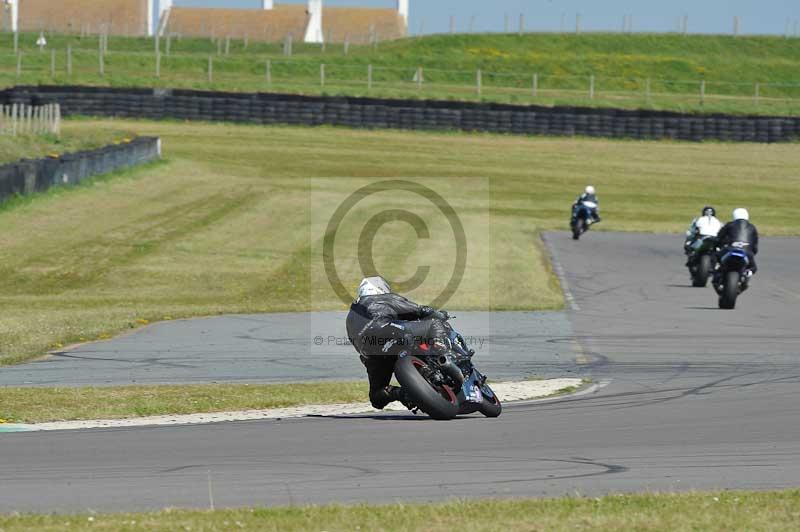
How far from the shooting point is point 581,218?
34094 mm

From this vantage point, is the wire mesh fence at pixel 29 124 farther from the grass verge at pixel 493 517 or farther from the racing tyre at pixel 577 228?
Result: the grass verge at pixel 493 517

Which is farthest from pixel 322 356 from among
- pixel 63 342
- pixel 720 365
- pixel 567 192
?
pixel 567 192

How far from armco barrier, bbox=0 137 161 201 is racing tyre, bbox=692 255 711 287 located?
579 inches

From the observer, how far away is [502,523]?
7.88 m

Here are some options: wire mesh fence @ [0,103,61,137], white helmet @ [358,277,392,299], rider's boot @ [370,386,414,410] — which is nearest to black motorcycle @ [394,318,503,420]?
rider's boot @ [370,386,414,410]

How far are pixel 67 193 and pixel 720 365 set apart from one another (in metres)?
22.5

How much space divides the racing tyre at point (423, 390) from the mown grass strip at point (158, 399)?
6.85 feet

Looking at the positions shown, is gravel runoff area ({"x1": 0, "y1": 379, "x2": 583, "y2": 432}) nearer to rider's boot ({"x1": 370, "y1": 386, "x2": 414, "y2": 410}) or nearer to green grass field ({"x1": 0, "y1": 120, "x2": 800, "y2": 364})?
rider's boot ({"x1": 370, "y1": 386, "x2": 414, "y2": 410})

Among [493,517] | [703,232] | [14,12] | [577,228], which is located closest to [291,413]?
[493,517]

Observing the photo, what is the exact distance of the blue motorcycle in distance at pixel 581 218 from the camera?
34.1 meters

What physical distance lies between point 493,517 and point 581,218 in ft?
86.8

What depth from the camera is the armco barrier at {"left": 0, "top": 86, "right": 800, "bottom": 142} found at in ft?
183

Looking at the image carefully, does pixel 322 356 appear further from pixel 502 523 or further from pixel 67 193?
pixel 67 193

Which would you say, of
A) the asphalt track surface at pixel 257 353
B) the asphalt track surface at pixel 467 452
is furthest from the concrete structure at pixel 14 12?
the asphalt track surface at pixel 467 452
